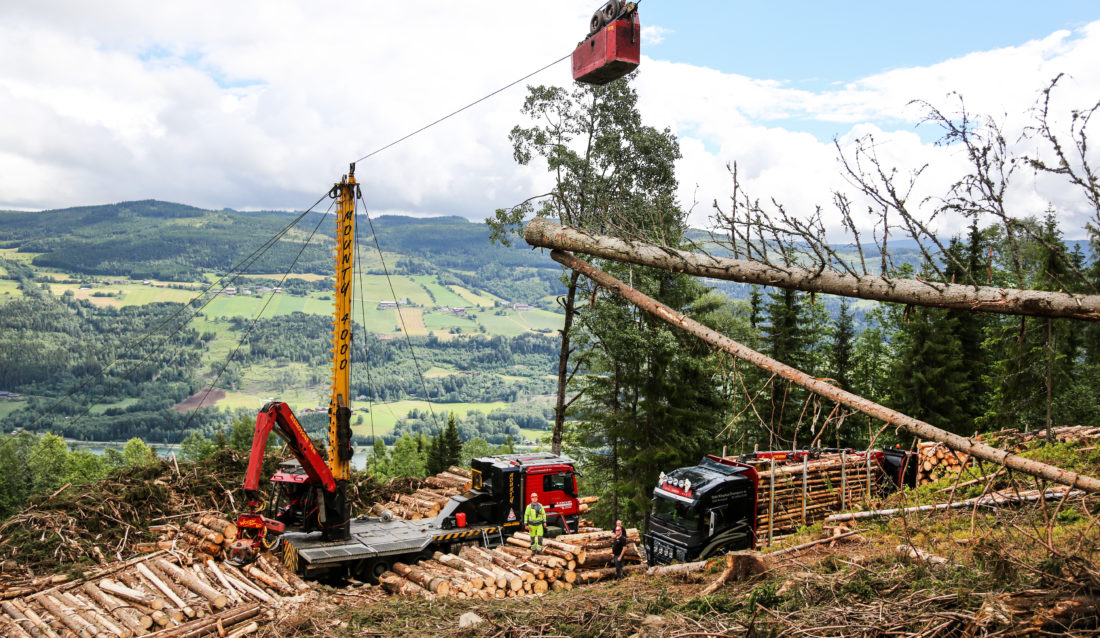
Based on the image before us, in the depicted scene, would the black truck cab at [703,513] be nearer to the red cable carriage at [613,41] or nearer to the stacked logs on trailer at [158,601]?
the stacked logs on trailer at [158,601]

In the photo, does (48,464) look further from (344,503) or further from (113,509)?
(344,503)

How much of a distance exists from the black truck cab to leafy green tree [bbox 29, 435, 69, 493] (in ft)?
154

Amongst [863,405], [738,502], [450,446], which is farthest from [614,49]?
[450,446]

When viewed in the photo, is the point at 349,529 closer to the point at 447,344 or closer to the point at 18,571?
the point at 18,571

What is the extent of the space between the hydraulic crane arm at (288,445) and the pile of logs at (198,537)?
A: 1328mm

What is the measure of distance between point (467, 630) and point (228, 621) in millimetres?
4279

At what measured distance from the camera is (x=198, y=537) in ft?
46.2

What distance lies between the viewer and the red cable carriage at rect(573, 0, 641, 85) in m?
7.32

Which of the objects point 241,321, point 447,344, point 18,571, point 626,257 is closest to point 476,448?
point 18,571

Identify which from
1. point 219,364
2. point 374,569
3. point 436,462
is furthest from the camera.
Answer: point 219,364

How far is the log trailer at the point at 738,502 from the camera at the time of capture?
47.2 ft

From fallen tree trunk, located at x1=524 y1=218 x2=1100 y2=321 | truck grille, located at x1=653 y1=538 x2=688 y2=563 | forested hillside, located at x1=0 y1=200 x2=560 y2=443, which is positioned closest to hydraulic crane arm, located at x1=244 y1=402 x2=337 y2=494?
fallen tree trunk, located at x1=524 y1=218 x2=1100 y2=321

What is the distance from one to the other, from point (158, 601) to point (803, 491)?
13052mm

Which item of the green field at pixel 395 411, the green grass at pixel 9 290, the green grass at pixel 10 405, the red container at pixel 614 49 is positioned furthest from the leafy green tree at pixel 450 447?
the green grass at pixel 9 290
